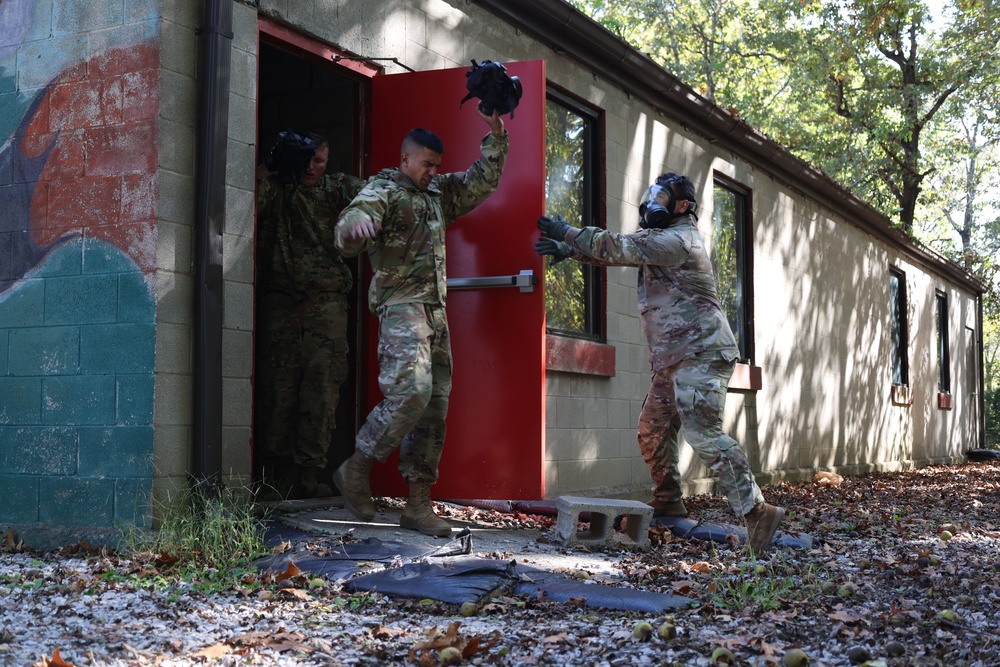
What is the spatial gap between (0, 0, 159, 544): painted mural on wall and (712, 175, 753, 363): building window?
6753 millimetres

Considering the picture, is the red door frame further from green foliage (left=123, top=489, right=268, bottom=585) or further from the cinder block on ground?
green foliage (left=123, top=489, right=268, bottom=585)

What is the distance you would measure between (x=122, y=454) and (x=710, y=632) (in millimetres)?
2997

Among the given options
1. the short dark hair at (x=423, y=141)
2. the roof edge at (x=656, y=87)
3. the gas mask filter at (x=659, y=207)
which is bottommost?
the gas mask filter at (x=659, y=207)

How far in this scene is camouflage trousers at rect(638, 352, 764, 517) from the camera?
5.95 metres

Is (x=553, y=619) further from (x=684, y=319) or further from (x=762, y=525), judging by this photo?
(x=684, y=319)

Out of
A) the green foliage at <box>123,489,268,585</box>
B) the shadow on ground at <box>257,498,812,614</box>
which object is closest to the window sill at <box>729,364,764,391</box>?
the shadow on ground at <box>257,498,812,614</box>

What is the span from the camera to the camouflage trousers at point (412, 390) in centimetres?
557

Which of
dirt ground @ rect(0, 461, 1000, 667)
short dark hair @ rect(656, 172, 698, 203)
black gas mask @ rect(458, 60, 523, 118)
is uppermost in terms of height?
black gas mask @ rect(458, 60, 523, 118)

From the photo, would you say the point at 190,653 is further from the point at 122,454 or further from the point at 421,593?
the point at 122,454

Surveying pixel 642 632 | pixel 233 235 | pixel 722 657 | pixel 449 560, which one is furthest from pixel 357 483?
pixel 722 657

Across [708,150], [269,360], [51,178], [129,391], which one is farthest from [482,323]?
[708,150]

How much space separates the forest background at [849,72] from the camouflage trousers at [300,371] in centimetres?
1060

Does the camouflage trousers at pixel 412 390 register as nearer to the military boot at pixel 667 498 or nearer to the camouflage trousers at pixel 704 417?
the camouflage trousers at pixel 704 417

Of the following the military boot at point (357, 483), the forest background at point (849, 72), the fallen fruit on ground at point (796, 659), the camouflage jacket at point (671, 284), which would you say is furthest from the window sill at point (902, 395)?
the fallen fruit on ground at point (796, 659)
